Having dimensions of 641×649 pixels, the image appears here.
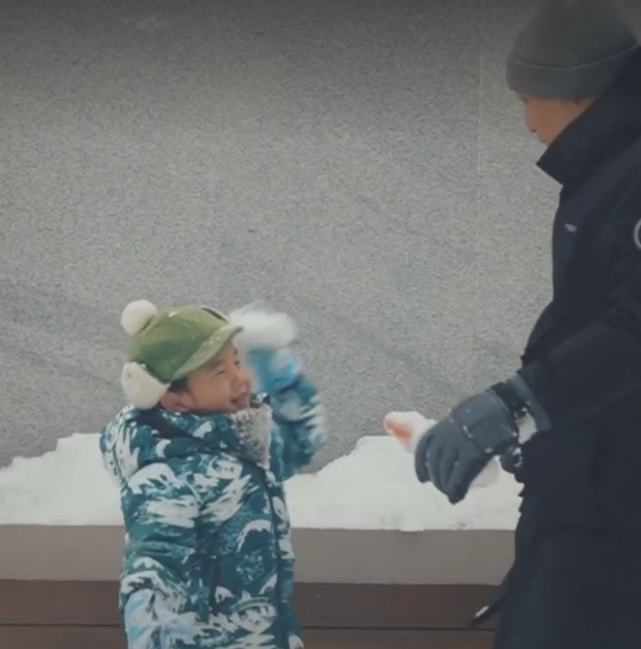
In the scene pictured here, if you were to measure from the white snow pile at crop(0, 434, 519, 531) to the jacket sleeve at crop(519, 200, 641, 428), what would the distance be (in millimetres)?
708

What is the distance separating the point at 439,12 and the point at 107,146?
59 centimetres

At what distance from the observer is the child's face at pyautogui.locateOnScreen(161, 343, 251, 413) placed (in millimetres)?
1369

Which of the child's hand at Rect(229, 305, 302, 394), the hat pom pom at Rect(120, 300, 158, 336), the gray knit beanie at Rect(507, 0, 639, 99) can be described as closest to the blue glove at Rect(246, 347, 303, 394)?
the child's hand at Rect(229, 305, 302, 394)

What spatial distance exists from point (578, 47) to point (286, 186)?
91cm

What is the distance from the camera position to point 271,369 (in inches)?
57.7

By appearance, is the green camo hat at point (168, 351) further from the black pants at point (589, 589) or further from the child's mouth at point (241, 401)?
the black pants at point (589, 589)

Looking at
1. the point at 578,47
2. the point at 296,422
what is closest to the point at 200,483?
the point at 296,422

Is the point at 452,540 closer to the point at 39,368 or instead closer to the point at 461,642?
the point at 461,642

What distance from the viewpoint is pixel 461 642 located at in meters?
1.77

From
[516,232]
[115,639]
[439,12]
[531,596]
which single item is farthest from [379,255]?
[531,596]

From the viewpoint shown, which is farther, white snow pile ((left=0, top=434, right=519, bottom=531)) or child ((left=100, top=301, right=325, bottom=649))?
white snow pile ((left=0, top=434, right=519, bottom=531))

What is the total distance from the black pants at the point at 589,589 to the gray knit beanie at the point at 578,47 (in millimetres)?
426

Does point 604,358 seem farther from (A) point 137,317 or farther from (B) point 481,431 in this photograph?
(A) point 137,317

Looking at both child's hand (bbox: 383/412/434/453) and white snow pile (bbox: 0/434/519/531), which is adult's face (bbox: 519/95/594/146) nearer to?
child's hand (bbox: 383/412/434/453)
